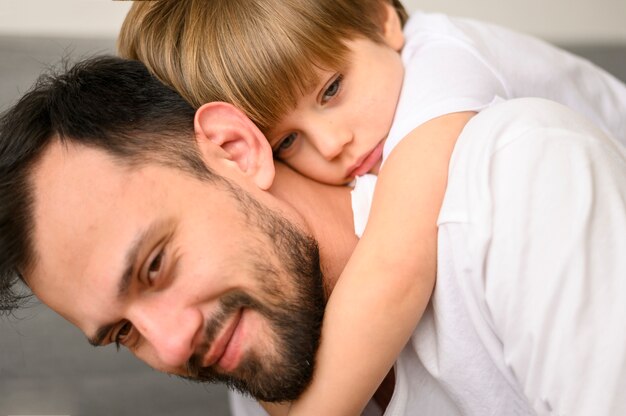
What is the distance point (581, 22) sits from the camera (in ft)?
6.16

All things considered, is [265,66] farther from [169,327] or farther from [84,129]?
[169,327]

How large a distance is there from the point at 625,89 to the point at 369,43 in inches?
22.7

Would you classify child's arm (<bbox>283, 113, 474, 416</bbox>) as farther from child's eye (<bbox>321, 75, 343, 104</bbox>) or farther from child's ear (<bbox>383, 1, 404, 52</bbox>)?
child's ear (<bbox>383, 1, 404, 52</bbox>)

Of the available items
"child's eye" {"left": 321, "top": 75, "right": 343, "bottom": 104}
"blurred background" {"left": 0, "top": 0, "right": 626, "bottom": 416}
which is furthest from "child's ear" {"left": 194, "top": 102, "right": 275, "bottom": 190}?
"blurred background" {"left": 0, "top": 0, "right": 626, "bottom": 416}

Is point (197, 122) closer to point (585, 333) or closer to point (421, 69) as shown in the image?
point (421, 69)

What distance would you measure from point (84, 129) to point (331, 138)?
0.36 meters

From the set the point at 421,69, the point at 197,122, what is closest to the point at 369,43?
the point at 421,69

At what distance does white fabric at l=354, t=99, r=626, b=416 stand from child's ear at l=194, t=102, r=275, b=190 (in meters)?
0.27

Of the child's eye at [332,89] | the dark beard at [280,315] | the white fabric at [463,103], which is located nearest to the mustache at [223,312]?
→ the dark beard at [280,315]

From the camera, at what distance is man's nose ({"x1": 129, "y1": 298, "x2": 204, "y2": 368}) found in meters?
0.96

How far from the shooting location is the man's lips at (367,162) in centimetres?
119

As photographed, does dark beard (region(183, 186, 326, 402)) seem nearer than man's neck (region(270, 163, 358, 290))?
Yes

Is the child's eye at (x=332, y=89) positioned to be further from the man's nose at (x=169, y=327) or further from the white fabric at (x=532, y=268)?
the man's nose at (x=169, y=327)

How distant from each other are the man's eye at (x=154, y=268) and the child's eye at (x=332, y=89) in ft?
1.20
